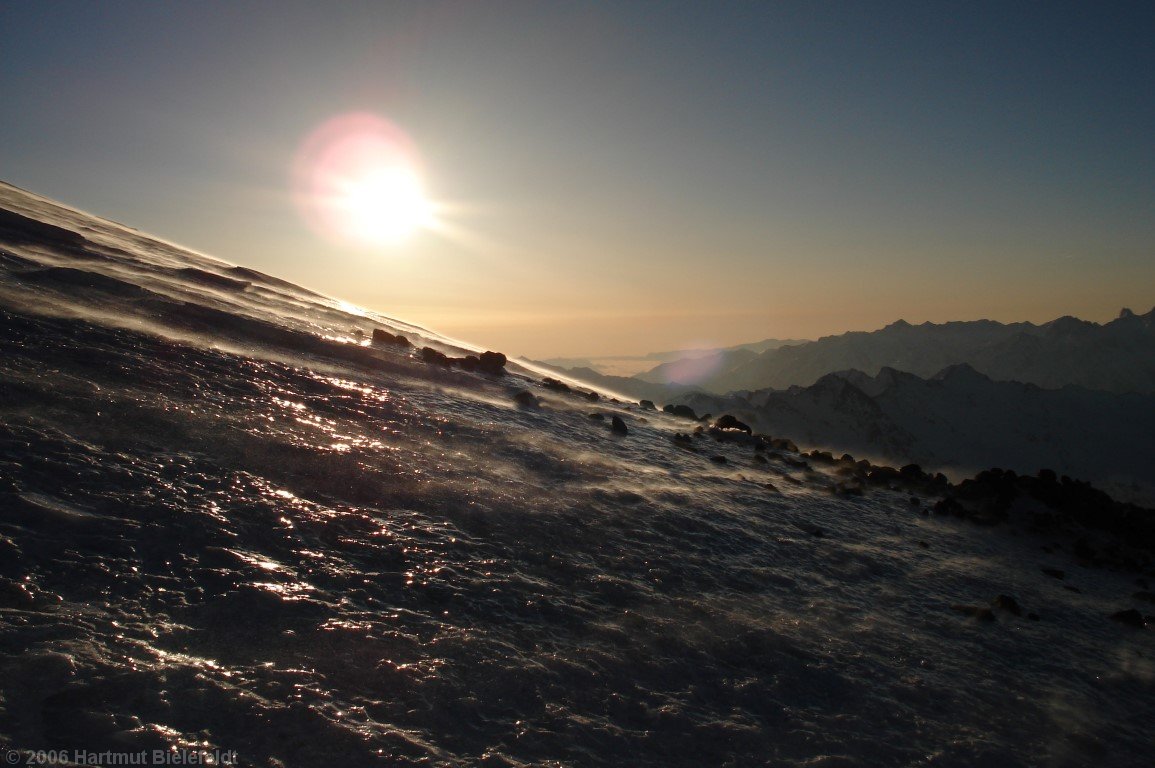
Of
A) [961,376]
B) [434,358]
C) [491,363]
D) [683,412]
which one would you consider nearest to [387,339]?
[434,358]

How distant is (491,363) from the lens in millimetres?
20375

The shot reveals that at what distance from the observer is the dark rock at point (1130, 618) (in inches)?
401

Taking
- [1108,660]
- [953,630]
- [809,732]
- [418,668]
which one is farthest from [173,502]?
[1108,660]

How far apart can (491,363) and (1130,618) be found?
1582 cm

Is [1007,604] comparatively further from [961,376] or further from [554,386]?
[961,376]

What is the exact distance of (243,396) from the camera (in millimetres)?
11164

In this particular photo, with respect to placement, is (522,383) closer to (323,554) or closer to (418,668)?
(323,554)

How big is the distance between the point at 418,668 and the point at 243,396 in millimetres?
7166

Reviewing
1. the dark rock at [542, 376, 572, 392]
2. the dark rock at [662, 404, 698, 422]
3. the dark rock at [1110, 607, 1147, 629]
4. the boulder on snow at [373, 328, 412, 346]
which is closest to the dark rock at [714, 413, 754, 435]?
the dark rock at [662, 404, 698, 422]

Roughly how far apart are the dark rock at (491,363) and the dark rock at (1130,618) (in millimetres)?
15276

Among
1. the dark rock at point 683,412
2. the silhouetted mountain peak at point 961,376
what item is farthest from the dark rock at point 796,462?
the silhouetted mountain peak at point 961,376

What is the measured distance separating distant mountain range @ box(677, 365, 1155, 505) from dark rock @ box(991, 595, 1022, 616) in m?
106

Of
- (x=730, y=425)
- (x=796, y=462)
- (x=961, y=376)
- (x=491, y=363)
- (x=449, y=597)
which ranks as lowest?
(x=449, y=597)

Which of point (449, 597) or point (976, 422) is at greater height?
point (976, 422)
